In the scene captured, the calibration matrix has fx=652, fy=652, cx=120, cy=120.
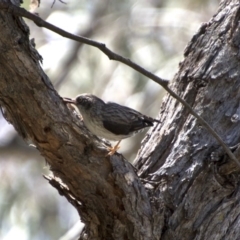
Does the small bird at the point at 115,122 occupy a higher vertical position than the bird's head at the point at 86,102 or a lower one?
lower

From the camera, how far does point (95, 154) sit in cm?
259

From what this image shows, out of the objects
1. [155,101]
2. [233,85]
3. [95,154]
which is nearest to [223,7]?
[233,85]

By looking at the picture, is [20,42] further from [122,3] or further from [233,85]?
[122,3]

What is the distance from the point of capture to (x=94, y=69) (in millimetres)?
7328

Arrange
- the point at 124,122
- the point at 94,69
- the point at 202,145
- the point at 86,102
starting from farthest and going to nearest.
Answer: the point at 94,69
the point at 86,102
the point at 124,122
the point at 202,145

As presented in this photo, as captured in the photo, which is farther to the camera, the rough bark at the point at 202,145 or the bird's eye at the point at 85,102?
the bird's eye at the point at 85,102

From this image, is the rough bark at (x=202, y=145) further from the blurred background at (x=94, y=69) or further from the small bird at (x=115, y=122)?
the blurred background at (x=94, y=69)

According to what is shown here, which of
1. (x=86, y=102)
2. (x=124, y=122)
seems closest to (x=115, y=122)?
(x=124, y=122)

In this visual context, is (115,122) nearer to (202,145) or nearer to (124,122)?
(124,122)

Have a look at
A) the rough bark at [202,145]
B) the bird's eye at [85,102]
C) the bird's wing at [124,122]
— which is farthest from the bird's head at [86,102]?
the rough bark at [202,145]

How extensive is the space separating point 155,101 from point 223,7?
3.61 m

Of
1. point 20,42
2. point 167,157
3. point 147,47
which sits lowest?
point 167,157

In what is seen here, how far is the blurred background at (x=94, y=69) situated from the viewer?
6496 millimetres

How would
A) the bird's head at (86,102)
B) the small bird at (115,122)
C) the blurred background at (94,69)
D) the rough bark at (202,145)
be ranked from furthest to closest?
1. the blurred background at (94,69)
2. the bird's head at (86,102)
3. the small bird at (115,122)
4. the rough bark at (202,145)
